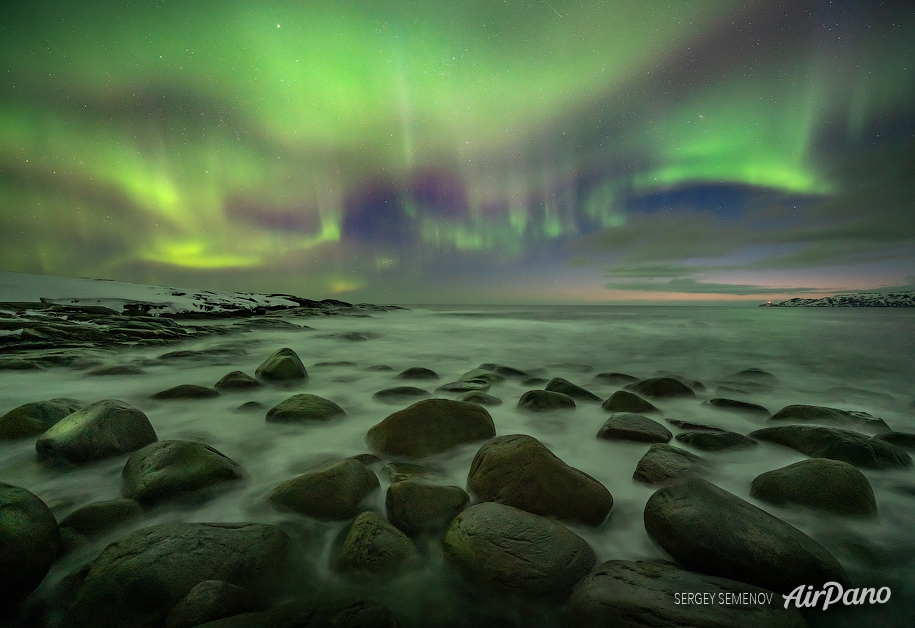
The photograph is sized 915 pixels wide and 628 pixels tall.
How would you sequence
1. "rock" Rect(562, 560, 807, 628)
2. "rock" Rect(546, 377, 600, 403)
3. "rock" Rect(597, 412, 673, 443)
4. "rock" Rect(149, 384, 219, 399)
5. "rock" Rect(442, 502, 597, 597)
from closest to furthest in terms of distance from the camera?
"rock" Rect(562, 560, 807, 628) → "rock" Rect(442, 502, 597, 597) → "rock" Rect(597, 412, 673, 443) → "rock" Rect(149, 384, 219, 399) → "rock" Rect(546, 377, 600, 403)

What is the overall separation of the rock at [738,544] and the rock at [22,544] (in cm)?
228

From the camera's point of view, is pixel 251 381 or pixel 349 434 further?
pixel 251 381

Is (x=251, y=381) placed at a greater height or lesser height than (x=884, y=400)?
greater

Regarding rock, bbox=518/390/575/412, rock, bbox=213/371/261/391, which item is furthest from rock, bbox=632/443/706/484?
rock, bbox=213/371/261/391

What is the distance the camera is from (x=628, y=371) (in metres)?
5.79

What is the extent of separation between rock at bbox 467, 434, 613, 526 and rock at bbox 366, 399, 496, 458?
0.56 meters

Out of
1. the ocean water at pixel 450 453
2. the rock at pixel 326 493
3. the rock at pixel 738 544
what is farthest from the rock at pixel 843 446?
the rock at pixel 326 493

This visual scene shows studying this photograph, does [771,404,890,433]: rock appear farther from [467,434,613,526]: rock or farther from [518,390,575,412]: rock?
[467,434,613,526]: rock

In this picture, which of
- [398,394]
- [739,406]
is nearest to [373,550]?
[398,394]

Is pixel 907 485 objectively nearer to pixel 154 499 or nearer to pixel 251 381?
pixel 154 499

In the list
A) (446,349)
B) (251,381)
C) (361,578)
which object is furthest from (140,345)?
(361,578)

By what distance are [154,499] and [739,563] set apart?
248 centimetres

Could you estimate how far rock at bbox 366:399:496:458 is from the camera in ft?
7.82

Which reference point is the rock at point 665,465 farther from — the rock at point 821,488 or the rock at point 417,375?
the rock at point 417,375
